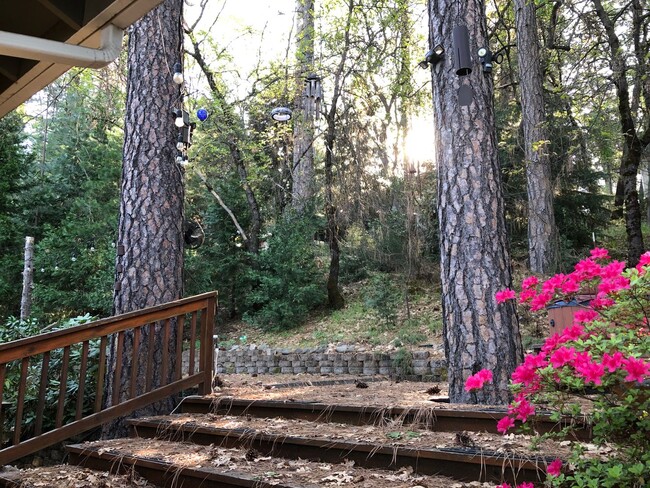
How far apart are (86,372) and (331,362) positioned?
15.2 ft

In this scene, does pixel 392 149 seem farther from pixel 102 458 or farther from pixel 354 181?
pixel 102 458

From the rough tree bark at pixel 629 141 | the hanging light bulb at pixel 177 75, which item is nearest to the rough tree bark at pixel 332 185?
the rough tree bark at pixel 629 141

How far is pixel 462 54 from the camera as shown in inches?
154

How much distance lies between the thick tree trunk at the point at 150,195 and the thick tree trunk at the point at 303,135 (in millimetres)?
6551

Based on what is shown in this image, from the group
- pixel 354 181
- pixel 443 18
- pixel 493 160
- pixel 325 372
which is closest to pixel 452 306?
pixel 493 160

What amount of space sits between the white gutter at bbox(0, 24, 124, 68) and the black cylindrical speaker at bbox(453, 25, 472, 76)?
2.48 m

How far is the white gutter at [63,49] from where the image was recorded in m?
2.10

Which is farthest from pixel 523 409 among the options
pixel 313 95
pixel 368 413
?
pixel 313 95

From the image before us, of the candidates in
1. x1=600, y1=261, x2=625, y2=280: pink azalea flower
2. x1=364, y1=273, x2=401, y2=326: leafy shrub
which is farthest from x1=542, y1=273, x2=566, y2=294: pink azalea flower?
x1=364, y1=273, x2=401, y2=326: leafy shrub

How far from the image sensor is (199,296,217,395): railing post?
4457mm

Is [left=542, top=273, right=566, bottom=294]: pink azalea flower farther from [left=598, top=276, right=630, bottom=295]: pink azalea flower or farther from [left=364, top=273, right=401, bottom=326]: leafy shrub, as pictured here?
[left=364, top=273, right=401, bottom=326]: leafy shrub

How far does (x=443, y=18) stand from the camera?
4.07m

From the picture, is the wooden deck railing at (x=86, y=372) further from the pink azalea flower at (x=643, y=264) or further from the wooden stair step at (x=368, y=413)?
the pink azalea flower at (x=643, y=264)

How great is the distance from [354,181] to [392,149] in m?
0.96
